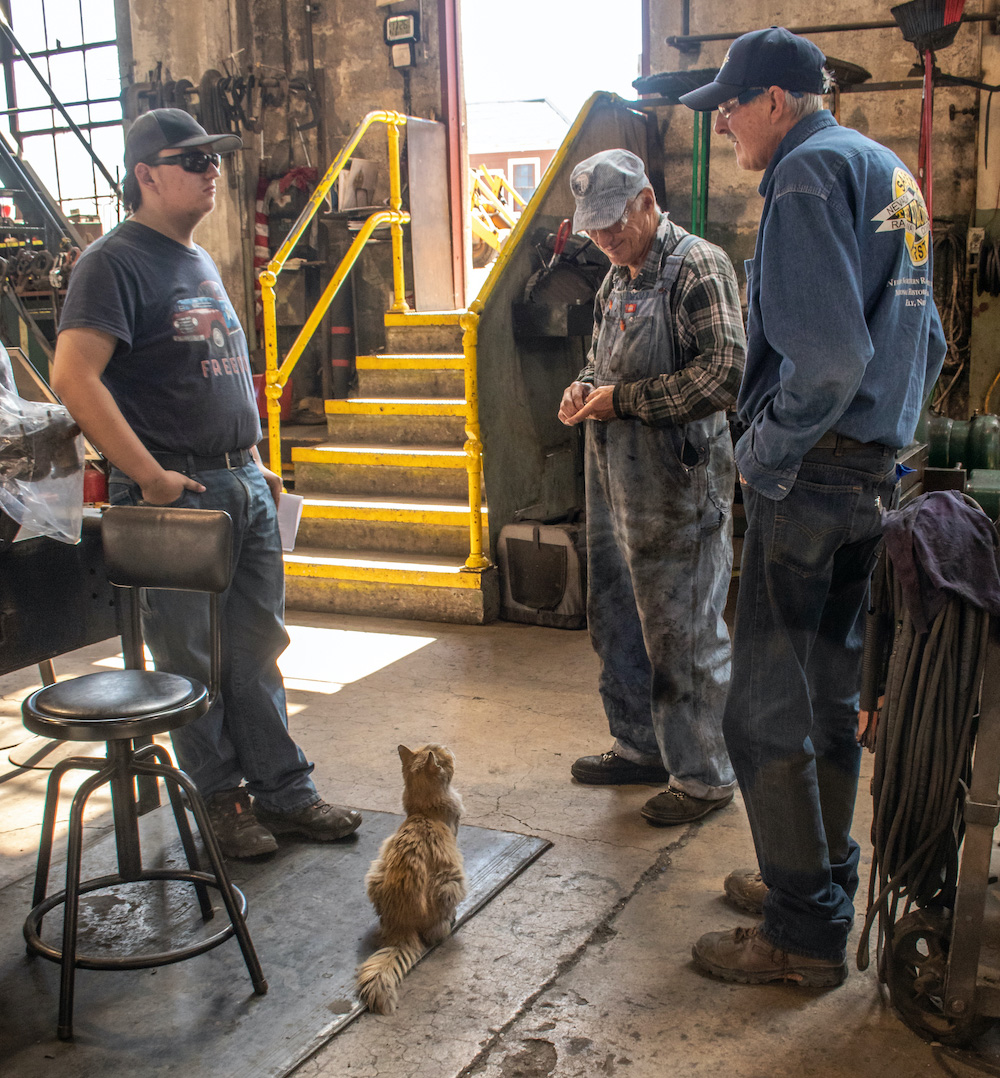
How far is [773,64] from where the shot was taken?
212 cm

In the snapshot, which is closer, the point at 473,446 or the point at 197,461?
the point at 197,461

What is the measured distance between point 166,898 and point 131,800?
0.43m

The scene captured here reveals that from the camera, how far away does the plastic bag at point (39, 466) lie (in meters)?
2.73

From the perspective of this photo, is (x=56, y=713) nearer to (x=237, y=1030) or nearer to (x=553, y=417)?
(x=237, y=1030)

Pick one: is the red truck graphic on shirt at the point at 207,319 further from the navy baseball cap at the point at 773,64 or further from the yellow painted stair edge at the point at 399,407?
the yellow painted stair edge at the point at 399,407

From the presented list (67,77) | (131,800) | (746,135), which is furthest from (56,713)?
(67,77)

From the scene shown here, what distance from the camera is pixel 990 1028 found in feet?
7.29

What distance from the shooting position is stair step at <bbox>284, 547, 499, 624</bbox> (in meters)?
5.54

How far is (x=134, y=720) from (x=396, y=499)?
13.7ft

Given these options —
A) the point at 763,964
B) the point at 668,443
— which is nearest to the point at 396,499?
the point at 668,443

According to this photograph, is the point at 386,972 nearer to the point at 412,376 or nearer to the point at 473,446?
the point at 473,446

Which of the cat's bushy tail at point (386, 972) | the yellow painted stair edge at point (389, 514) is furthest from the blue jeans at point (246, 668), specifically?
the yellow painted stair edge at point (389, 514)

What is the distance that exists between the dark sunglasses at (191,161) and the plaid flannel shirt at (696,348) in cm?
126

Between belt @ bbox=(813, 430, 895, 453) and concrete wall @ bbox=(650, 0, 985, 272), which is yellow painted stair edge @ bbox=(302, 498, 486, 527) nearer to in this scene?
concrete wall @ bbox=(650, 0, 985, 272)
